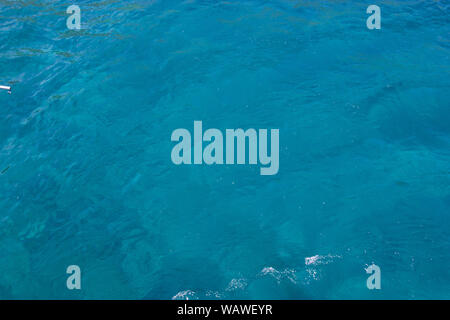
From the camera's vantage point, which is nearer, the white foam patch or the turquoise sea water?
the white foam patch

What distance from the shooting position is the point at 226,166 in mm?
8578

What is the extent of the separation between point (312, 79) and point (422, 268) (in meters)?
5.68

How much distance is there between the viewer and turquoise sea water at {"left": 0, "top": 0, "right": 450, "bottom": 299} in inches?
271

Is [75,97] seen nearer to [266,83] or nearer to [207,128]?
[207,128]

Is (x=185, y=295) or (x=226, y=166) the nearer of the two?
(x=185, y=295)

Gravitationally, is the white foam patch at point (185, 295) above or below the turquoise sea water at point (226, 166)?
below

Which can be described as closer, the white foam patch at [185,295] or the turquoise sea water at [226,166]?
the white foam patch at [185,295]

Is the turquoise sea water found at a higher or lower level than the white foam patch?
higher

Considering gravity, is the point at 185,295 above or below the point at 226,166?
below

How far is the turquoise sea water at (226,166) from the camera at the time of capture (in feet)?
22.6
